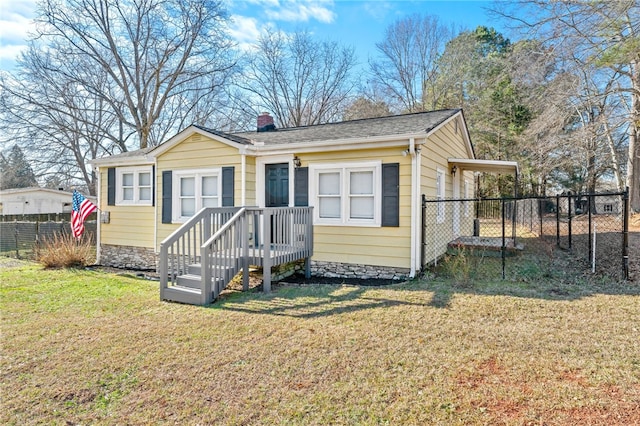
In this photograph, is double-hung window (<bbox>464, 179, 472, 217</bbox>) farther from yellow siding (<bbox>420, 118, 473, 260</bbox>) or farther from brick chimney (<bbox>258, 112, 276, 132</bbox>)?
brick chimney (<bbox>258, 112, 276, 132</bbox>)

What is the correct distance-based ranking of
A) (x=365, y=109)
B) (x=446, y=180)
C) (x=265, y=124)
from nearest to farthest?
1. (x=446, y=180)
2. (x=265, y=124)
3. (x=365, y=109)

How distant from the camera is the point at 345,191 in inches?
291

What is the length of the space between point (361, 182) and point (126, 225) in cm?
721

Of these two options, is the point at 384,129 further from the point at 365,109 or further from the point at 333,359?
the point at 365,109

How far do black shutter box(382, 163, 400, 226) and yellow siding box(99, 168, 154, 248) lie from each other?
6.55 metres

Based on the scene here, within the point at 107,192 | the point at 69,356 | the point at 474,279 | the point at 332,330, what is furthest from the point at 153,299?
the point at 107,192

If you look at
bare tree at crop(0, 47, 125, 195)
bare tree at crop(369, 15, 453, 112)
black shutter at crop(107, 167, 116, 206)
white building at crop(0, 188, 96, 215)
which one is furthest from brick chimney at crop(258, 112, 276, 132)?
bare tree at crop(369, 15, 453, 112)

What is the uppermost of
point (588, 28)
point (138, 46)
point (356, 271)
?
point (138, 46)

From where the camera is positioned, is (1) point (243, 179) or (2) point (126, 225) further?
(2) point (126, 225)

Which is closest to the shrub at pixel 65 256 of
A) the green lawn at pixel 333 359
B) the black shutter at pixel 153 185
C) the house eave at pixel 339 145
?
the black shutter at pixel 153 185

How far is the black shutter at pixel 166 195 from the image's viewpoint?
8906mm

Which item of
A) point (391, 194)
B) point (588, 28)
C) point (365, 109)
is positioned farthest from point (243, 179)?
point (365, 109)

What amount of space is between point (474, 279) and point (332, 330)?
3.57m

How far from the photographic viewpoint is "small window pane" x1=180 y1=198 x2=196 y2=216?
346 inches
